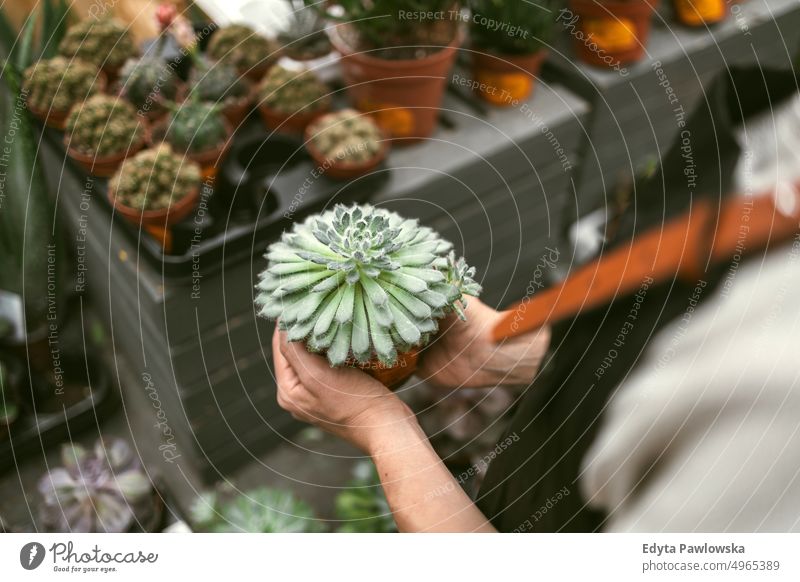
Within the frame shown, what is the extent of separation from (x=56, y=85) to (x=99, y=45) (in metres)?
0.13

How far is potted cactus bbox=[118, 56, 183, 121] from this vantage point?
1.28 meters

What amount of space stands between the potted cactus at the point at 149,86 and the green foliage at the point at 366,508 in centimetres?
78

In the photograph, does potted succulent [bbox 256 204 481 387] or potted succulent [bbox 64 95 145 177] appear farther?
potted succulent [bbox 64 95 145 177]

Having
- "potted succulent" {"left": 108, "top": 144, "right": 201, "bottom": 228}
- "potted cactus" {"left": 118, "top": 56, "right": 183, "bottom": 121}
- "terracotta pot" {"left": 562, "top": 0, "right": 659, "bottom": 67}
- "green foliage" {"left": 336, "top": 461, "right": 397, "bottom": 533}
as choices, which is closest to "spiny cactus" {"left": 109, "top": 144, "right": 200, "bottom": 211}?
"potted succulent" {"left": 108, "top": 144, "right": 201, "bottom": 228}

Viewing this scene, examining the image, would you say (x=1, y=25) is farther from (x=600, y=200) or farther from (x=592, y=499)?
(x=600, y=200)

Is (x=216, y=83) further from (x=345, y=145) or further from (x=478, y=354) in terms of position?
(x=478, y=354)

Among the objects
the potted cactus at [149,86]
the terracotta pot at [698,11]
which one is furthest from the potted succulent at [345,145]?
the terracotta pot at [698,11]

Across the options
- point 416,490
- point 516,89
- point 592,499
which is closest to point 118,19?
point 516,89

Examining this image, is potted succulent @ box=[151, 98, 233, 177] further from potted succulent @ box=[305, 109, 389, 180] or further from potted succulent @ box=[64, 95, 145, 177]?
potted succulent @ box=[305, 109, 389, 180]

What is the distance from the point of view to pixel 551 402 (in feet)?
2.56

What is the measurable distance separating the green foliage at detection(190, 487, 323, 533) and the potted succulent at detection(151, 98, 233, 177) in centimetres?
59

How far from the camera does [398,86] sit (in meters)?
1.25

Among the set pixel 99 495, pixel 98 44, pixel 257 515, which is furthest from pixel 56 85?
pixel 257 515

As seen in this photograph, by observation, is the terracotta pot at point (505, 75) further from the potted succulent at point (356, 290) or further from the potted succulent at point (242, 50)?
the potted succulent at point (356, 290)
